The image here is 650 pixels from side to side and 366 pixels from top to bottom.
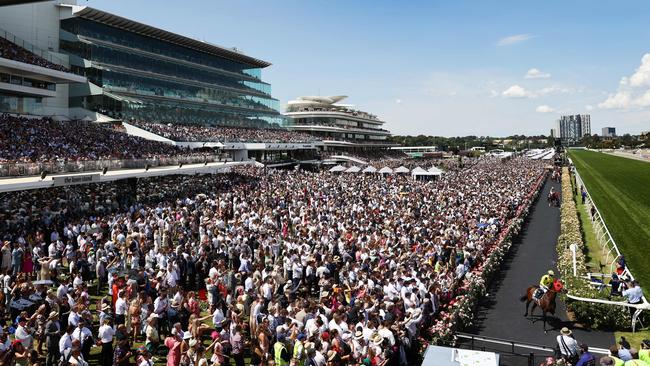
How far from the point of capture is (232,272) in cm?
1223

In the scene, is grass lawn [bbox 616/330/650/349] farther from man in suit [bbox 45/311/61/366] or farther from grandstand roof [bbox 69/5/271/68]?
grandstand roof [bbox 69/5/271/68]

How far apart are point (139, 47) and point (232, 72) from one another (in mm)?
17611

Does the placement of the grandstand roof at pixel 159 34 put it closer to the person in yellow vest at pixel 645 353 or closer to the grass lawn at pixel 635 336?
the grass lawn at pixel 635 336

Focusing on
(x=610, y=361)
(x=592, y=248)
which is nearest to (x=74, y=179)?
(x=610, y=361)

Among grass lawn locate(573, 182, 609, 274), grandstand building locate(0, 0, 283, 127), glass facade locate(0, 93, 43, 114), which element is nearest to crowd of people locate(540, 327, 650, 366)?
grass lawn locate(573, 182, 609, 274)

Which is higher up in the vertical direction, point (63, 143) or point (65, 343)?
point (63, 143)

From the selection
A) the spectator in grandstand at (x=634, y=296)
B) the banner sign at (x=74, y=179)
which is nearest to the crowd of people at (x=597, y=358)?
the spectator in grandstand at (x=634, y=296)

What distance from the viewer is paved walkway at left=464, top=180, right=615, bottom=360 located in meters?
11.4

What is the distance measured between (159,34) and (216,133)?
15584 mm

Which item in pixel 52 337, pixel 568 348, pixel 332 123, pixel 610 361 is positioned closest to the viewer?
pixel 610 361

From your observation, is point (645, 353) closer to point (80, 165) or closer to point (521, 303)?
point (521, 303)

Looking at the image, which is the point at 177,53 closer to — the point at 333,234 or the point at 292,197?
the point at 292,197

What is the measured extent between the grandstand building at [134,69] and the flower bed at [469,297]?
1450 inches

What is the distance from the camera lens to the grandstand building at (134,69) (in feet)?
155
